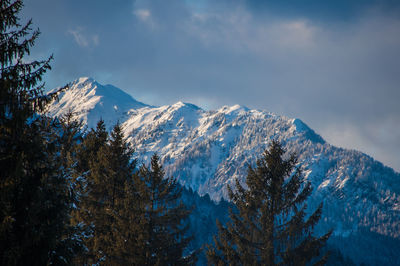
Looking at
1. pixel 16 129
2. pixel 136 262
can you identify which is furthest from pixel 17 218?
pixel 136 262

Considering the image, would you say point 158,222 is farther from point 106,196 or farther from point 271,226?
point 271,226

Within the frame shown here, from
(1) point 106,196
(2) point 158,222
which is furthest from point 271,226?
(1) point 106,196

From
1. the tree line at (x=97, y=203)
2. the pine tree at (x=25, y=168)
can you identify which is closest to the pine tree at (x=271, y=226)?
the tree line at (x=97, y=203)

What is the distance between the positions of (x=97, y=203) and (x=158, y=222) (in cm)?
362

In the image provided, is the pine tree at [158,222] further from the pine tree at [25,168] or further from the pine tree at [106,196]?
the pine tree at [25,168]

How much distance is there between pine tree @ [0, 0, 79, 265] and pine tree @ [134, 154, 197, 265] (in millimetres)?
6738

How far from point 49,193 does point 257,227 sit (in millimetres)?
11538

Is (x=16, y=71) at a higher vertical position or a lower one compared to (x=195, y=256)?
higher

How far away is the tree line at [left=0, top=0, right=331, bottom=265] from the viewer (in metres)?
9.39

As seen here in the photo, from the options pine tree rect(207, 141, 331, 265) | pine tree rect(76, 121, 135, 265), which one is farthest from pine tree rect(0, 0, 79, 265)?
pine tree rect(207, 141, 331, 265)

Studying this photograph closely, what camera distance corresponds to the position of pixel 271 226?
59.1ft

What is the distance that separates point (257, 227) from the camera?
18547 mm

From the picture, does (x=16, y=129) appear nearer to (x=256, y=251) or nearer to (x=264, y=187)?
(x=264, y=187)

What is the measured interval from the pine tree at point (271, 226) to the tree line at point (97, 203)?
52mm
